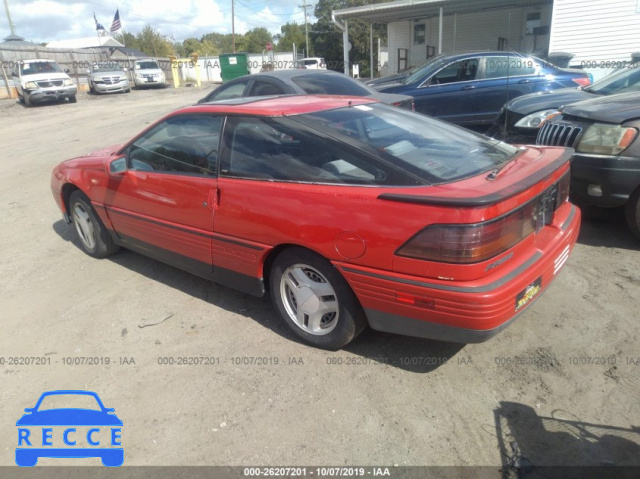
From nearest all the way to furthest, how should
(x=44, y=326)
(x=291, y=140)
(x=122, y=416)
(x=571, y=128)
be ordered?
(x=122, y=416) → (x=291, y=140) → (x=44, y=326) → (x=571, y=128)

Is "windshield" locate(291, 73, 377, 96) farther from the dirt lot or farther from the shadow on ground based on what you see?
the shadow on ground

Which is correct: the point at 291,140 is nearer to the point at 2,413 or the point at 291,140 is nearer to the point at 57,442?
the point at 57,442

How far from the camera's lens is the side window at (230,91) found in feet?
23.8

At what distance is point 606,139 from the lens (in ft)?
13.7

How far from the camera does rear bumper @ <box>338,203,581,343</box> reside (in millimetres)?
2426

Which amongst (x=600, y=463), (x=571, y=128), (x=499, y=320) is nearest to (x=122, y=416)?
(x=499, y=320)

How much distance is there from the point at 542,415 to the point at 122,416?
2.27 meters

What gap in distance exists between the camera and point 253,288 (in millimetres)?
3338

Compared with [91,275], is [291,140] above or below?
above

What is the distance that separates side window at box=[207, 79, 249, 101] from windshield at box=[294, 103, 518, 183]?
407cm

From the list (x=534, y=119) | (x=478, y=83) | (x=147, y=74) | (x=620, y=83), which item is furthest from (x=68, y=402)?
(x=147, y=74)

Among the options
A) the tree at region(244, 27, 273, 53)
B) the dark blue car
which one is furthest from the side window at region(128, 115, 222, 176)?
the tree at region(244, 27, 273, 53)

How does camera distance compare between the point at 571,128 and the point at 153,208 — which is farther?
the point at 571,128

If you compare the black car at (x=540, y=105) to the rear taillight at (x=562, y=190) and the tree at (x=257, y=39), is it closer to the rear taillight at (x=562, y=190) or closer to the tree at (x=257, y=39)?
the rear taillight at (x=562, y=190)
